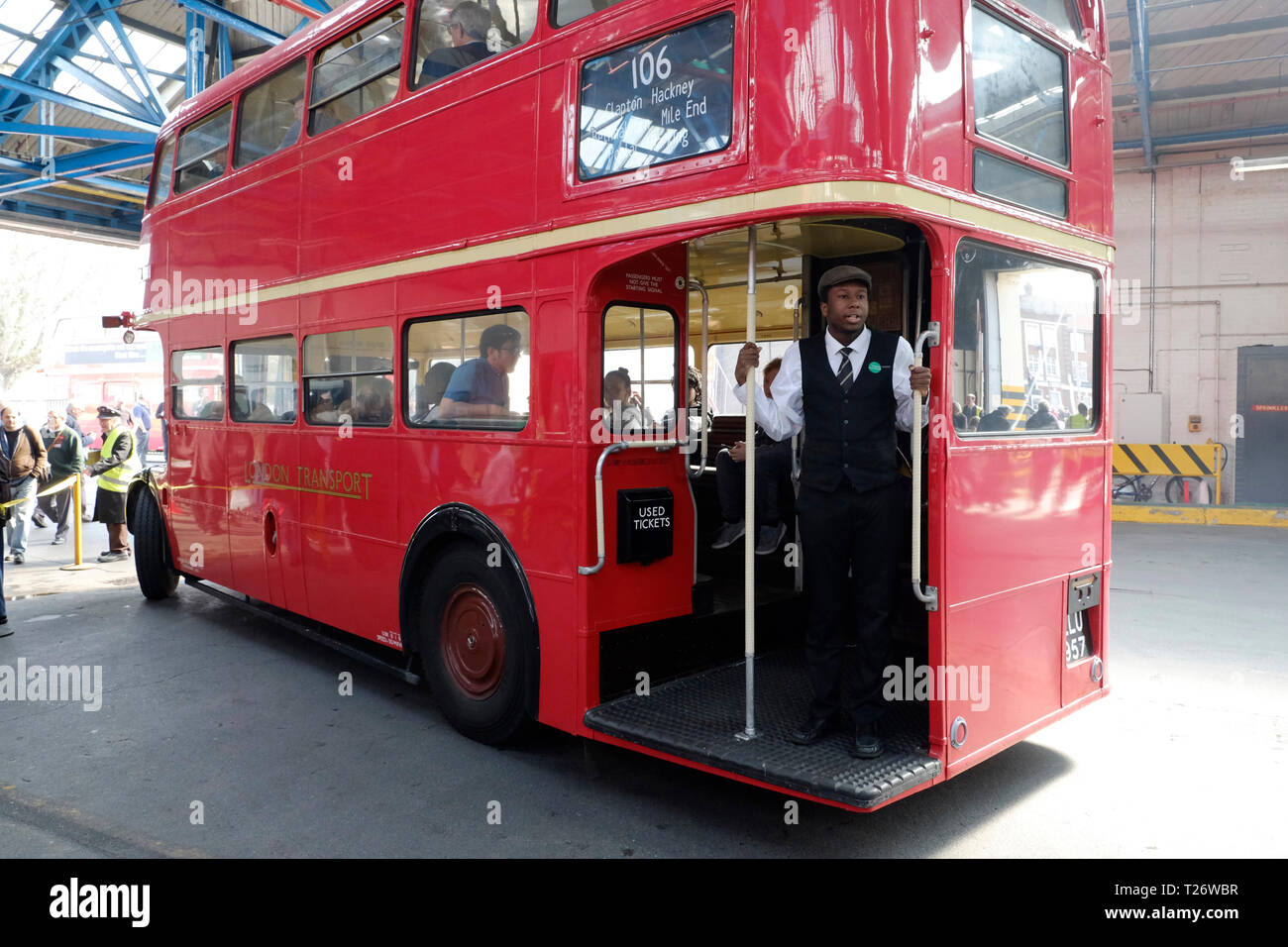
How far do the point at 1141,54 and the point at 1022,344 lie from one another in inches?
390

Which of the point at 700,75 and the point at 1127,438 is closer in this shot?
the point at 700,75

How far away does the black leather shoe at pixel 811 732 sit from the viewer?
144 inches

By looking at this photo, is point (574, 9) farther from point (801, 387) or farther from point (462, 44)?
point (801, 387)

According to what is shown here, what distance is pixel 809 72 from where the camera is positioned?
10.9 ft

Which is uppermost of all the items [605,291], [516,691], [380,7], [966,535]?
[380,7]

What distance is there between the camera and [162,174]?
786cm

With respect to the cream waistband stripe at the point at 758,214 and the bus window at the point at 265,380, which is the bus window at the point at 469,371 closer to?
the cream waistband stripe at the point at 758,214

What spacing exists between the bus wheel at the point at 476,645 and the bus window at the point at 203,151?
3993 millimetres

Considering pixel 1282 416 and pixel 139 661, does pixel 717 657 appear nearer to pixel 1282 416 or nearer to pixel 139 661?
pixel 139 661

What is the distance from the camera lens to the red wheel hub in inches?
181

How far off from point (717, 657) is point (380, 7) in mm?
4007

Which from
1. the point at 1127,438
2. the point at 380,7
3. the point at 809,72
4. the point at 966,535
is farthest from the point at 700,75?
the point at 1127,438
